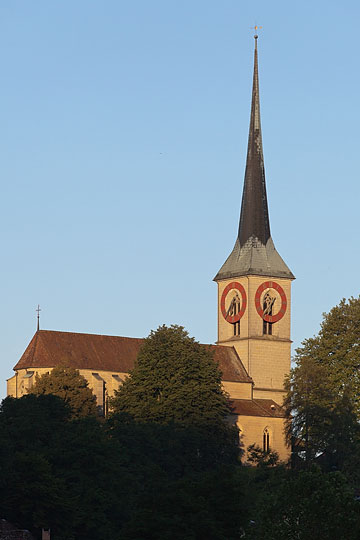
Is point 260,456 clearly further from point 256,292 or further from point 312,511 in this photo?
point 312,511

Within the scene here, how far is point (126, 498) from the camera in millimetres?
69562

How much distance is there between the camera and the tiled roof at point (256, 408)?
385 ft

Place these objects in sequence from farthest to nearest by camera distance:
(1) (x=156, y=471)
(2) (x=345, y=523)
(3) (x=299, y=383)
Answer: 1. (3) (x=299, y=383)
2. (1) (x=156, y=471)
3. (2) (x=345, y=523)

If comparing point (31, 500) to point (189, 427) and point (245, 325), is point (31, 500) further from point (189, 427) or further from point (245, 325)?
point (245, 325)

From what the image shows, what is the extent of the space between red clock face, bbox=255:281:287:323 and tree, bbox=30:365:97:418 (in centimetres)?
2005

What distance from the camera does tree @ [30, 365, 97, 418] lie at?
103 m

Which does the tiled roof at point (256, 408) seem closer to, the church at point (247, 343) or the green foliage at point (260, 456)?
the church at point (247, 343)

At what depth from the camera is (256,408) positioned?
11856 cm

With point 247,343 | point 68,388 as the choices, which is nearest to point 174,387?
point 68,388

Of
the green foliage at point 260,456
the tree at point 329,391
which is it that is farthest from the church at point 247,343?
the tree at point 329,391

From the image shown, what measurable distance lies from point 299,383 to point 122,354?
21093 millimetres

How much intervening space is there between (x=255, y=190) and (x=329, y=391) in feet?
83.7

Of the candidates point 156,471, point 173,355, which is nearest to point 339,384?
point 173,355

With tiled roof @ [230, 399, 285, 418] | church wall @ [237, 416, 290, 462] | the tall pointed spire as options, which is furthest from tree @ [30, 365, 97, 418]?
the tall pointed spire
